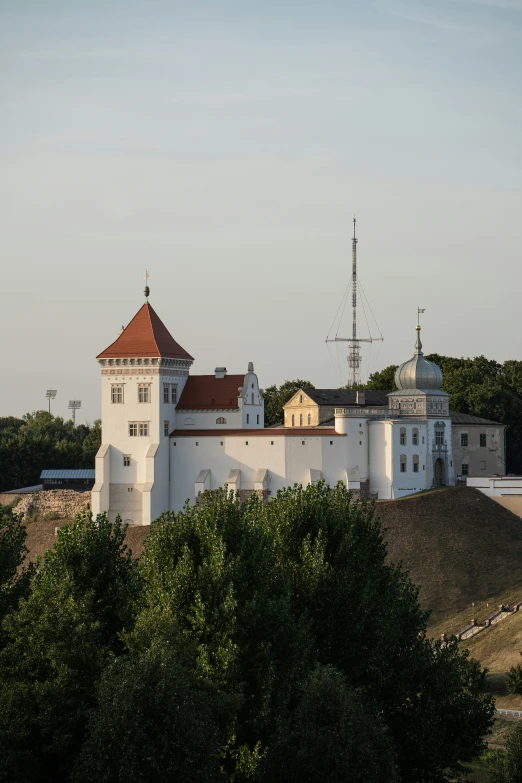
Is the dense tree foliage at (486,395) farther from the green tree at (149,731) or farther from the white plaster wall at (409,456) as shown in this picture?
the green tree at (149,731)

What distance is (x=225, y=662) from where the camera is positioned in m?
38.9

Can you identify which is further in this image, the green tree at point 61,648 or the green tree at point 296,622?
the green tree at point 296,622

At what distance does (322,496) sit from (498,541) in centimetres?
3059

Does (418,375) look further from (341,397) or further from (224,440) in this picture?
(341,397)

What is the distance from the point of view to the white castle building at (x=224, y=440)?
84125mm

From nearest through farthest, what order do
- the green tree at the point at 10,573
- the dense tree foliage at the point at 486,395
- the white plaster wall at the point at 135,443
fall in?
the green tree at the point at 10,573, the white plaster wall at the point at 135,443, the dense tree foliage at the point at 486,395

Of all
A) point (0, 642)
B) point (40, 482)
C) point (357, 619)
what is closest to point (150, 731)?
point (0, 642)

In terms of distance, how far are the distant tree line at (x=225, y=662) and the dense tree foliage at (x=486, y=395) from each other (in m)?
55.5

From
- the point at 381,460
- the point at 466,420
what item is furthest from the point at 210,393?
the point at 466,420

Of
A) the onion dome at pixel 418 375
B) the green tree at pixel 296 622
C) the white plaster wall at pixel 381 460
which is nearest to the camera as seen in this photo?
the green tree at pixel 296 622

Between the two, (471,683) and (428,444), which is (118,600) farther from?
(428,444)

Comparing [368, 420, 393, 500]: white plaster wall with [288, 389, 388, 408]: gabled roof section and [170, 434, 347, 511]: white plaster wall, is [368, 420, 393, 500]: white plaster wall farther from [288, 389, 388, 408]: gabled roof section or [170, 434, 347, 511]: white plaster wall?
[288, 389, 388, 408]: gabled roof section

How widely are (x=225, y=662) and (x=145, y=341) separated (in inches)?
1990

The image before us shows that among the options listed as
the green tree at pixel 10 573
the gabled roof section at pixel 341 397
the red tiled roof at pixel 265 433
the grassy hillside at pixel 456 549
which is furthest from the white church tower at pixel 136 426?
the green tree at pixel 10 573
